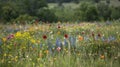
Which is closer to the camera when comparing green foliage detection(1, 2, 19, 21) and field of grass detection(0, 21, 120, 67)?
field of grass detection(0, 21, 120, 67)

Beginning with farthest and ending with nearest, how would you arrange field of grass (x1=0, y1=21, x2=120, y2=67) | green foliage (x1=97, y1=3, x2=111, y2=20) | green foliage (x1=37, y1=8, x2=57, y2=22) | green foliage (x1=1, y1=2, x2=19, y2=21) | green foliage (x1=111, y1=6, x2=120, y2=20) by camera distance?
green foliage (x1=97, y1=3, x2=111, y2=20), green foliage (x1=111, y1=6, x2=120, y2=20), green foliage (x1=37, y1=8, x2=57, y2=22), green foliage (x1=1, y1=2, x2=19, y2=21), field of grass (x1=0, y1=21, x2=120, y2=67)

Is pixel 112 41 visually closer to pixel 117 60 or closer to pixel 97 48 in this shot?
pixel 97 48

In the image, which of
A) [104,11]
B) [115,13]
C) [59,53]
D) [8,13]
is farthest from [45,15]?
[59,53]

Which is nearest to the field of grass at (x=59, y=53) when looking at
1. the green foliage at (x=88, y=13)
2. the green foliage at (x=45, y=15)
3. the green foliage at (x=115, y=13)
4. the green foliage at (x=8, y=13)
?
the green foliage at (x=8, y=13)

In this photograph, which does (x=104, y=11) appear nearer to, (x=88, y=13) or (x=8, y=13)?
(x=88, y=13)

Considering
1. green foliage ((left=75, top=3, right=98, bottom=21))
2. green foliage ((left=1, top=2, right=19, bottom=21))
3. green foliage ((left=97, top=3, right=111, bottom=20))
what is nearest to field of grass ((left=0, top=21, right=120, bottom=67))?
green foliage ((left=1, top=2, right=19, bottom=21))

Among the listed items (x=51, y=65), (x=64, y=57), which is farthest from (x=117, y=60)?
(x=51, y=65)

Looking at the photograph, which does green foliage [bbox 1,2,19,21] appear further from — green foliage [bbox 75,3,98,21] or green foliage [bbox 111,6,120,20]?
green foliage [bbox 111,6,120,20]

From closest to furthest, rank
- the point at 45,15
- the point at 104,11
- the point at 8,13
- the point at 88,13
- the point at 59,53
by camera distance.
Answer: the point at 59,53, the point at 8,13, the point at 45,15, the point at 88,13, the point at 104,11

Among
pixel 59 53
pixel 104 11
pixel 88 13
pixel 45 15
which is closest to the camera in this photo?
pixel 59 53

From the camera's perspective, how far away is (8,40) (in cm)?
638

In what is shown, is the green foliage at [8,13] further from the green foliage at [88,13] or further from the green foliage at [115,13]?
the green foliage at [115,13]

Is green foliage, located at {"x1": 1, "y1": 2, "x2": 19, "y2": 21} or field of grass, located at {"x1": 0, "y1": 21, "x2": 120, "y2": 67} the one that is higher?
field of grass, located at {"x1": 0, "y1": 21, "x2": 120, "y2": 67}

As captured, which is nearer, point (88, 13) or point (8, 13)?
point (8, 13)
